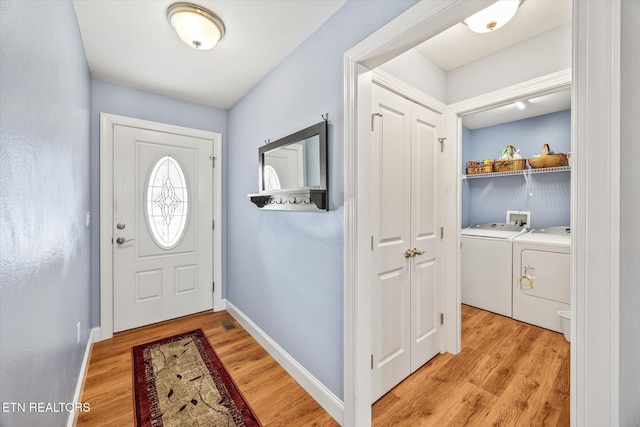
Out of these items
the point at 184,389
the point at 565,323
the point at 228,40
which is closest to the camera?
the point at 184,389

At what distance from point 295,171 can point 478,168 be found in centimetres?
293

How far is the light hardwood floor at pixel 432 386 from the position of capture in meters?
1.60

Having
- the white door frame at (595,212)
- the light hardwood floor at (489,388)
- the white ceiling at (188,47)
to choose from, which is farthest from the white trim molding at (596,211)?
the white ceiling at (188,47)

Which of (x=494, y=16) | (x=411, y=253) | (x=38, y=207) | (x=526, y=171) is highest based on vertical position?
(x=494, y=16)

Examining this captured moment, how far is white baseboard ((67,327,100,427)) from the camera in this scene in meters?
1.49

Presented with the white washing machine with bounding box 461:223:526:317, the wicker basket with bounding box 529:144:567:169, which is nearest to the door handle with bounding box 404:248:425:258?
the white washing machine with bounding box 461:223:526:317

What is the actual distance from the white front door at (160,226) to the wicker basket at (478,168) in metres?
3.50

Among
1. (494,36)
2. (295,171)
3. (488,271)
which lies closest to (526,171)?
(488,271)

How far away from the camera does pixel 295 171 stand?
1969 mm

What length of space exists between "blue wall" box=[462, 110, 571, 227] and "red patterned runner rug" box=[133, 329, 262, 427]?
12.3 ft

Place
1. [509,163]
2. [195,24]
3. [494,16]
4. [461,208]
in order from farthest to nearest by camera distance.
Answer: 1. [509,163]
2. [461,208]
3. [195,24]
4. [494,16]

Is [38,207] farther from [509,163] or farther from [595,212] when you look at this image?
[509,163]

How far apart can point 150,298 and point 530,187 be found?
15.5ft

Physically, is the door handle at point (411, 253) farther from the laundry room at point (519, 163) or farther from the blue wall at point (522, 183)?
the blue wall at point (522, 183)
